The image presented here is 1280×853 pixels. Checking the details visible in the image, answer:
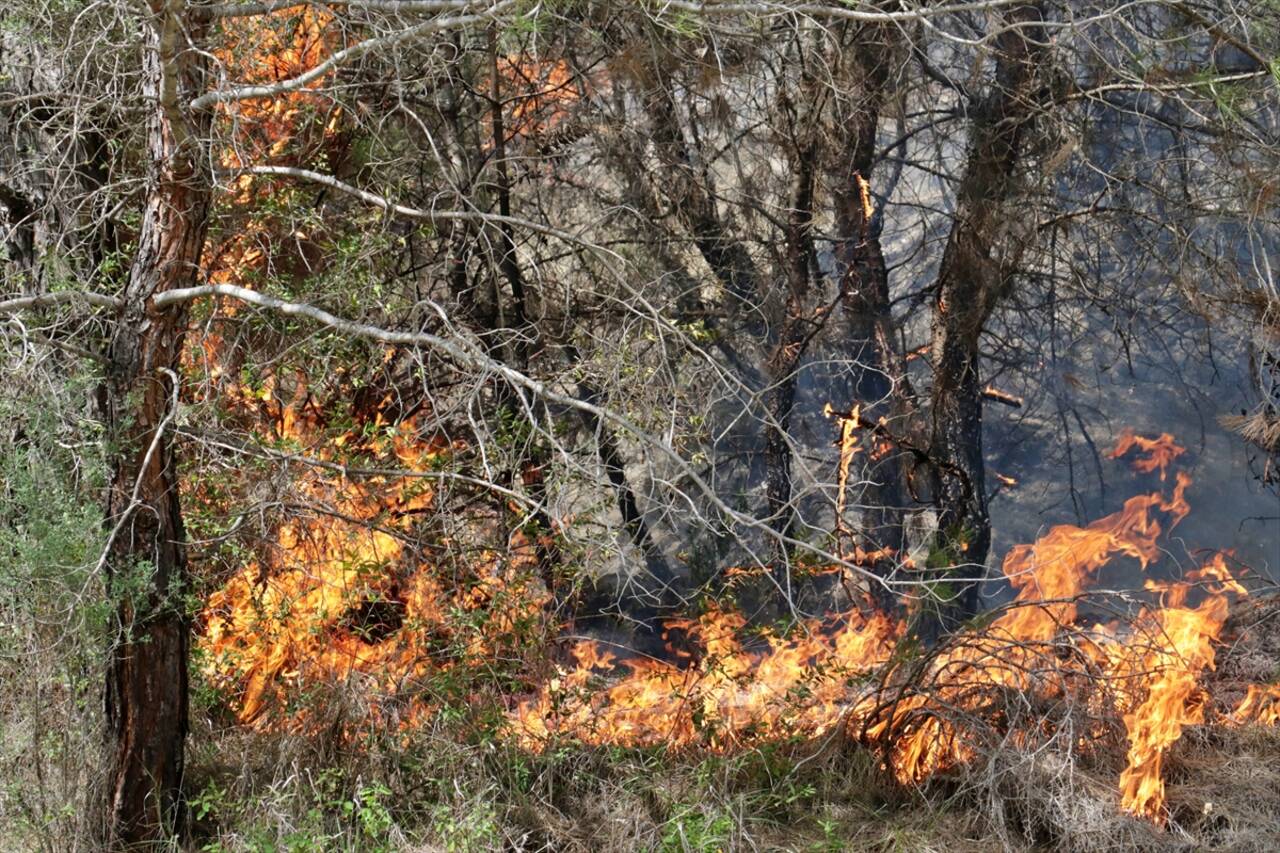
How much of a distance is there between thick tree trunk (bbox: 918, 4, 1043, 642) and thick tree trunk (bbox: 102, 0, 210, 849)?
4777 millimetres

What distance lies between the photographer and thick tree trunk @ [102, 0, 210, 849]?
17.9ft

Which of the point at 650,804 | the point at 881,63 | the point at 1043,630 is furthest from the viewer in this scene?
the point at 881,63

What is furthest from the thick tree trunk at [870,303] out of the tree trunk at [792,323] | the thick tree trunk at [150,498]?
the thick tree trunk at [150,498]

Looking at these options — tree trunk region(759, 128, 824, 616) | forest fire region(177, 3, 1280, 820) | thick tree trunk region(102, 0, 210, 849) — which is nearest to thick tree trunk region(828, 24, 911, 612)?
tree trunk region(759, 128, 824, 616)

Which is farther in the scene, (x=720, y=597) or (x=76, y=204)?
(x=720, y=597)

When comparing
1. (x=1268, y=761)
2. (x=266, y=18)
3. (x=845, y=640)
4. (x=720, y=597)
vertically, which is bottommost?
(x=1268, y=761)

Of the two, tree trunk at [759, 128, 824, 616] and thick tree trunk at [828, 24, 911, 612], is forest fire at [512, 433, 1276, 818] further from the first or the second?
tree trunk at [759, 128, 824, 616]

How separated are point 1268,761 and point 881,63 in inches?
191

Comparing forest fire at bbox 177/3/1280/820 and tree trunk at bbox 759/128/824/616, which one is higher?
tree trunk at bbox 759/128/824/616

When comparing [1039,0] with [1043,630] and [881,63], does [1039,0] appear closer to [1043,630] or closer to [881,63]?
[881,63]

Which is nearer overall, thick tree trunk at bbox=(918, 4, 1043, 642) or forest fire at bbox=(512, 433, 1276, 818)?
forest fire at bbox=(512, 433, 1276, 818)

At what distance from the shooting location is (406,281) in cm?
767

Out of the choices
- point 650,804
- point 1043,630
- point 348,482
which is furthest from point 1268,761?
point 348,482

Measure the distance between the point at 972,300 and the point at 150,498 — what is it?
5.82m
